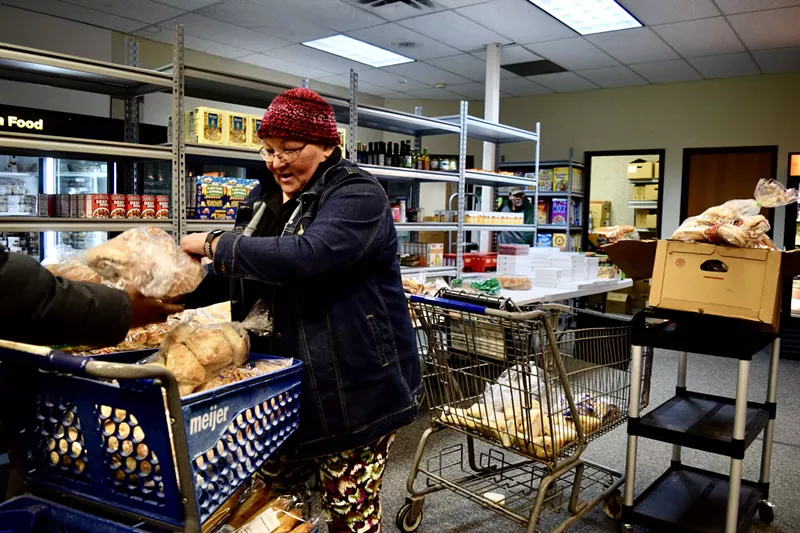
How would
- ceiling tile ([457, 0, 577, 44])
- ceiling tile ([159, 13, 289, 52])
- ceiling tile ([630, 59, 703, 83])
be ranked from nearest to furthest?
ceiling tile ([457, 0, 577, 44])
ceiling tile ([159, 13, 289, 52])
ceiling tile ([630, 59, 703, 83])

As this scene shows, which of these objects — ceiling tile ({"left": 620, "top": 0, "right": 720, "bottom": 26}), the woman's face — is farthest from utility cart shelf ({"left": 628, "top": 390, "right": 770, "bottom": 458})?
ceiling tile ({"left": 620, "top": 0, "right": 720, "bottom": 26})

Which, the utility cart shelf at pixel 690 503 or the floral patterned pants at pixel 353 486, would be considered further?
the utility cart shelf at pixel 690 503

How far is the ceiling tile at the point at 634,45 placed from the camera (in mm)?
6598

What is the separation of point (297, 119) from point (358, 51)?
6.61 metres

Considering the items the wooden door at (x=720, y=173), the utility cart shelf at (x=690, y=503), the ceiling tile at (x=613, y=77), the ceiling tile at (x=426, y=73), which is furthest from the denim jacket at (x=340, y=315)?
the wooden door at (x=720, y=173)

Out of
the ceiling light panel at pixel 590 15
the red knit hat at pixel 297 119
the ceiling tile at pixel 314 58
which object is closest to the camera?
the red knit hat at pixel 297 119

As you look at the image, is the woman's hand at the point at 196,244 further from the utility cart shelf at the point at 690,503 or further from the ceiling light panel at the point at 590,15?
the ceiling light panel at the point at 590,15

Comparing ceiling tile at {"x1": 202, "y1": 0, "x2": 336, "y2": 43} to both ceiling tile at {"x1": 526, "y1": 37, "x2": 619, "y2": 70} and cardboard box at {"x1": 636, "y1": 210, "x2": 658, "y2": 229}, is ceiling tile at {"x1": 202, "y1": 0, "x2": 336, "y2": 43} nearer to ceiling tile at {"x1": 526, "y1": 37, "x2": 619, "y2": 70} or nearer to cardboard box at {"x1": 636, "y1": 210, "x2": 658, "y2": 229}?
ceiling tile at {"x1": 526, "y1": 37, "x2": 619, "y2": 70}

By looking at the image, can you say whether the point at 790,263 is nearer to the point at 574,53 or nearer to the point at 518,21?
the point at 518,21

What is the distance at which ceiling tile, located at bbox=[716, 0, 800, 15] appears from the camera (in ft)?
18.1

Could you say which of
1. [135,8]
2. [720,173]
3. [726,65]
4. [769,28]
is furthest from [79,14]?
[720,173]

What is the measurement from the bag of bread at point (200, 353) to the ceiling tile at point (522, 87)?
27.5 feet

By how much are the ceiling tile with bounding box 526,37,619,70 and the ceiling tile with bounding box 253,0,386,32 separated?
2064mm

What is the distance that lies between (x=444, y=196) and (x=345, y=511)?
868 centimetres
